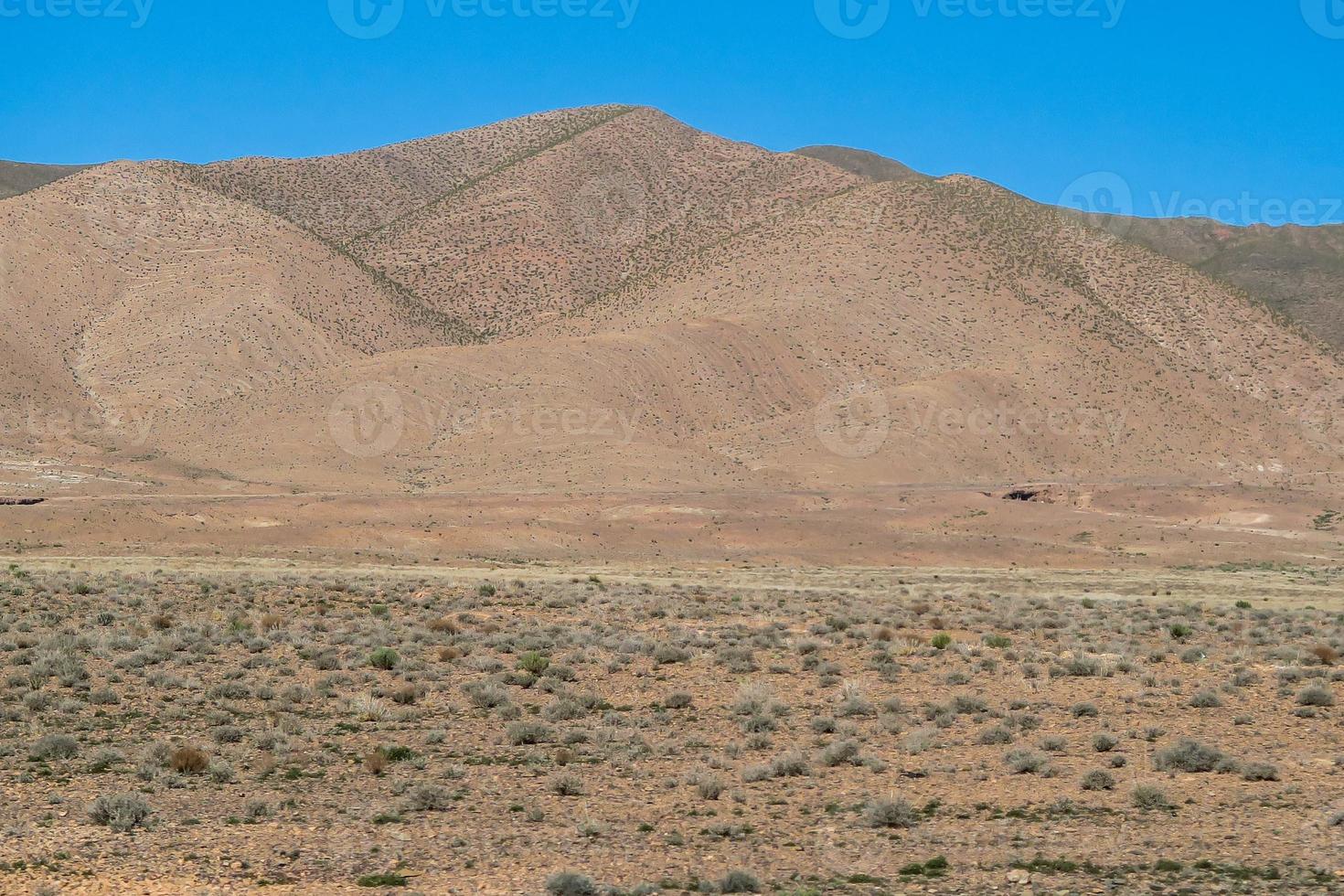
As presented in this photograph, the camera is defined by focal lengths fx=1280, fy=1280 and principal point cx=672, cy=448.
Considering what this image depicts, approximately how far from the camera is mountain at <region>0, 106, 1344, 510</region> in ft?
266

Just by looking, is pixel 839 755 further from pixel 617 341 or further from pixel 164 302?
pixel 164 302

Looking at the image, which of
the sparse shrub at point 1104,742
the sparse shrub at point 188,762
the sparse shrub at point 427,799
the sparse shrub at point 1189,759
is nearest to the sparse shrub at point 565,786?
the sparse shrub at point 427,799

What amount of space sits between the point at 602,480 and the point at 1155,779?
59.7m

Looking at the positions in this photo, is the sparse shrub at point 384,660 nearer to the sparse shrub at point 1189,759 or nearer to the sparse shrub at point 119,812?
the sparse shrub at point 119,812

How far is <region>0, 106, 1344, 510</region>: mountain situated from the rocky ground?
4352 cm

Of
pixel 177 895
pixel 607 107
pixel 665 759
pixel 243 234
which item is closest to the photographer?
pixel 177 895

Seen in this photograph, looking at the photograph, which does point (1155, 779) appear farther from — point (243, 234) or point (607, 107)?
point (607, 107)

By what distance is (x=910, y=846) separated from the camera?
11.5m

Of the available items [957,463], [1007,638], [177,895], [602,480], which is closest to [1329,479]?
[957,463]

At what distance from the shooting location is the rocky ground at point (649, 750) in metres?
10.9

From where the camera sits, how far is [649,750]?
15594 mm

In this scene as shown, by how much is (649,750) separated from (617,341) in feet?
265

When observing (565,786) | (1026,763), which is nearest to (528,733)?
(565,786)

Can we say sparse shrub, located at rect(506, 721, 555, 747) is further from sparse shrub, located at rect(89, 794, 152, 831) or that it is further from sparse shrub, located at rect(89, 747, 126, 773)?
sparse shrub, located at rect(89, 794, 152, 831)
